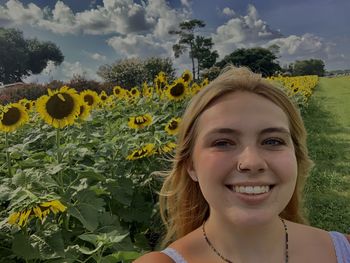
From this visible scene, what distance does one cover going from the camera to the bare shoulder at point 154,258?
4.49ft

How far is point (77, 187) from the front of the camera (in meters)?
2.40

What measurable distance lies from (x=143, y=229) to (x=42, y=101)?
102cm

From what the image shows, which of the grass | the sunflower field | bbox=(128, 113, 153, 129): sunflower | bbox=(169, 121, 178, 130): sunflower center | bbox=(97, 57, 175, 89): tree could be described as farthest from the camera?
bbox=(97, 57, 175, 89): tree

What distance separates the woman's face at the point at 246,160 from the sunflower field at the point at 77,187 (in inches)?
14.6

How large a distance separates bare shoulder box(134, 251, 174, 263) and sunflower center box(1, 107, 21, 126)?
2.12 m

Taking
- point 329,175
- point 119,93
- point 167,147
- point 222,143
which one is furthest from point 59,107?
point 329,175

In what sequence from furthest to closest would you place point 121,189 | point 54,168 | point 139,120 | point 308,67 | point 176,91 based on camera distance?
point 308,67 < point 176,91 < point 139,120 < point 121,189 < point 54,168

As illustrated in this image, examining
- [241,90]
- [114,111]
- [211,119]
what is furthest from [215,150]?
[114,111]

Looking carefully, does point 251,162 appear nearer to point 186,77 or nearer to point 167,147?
point 167,147

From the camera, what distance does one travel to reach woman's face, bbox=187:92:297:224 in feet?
4.39

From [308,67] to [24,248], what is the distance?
69.0m

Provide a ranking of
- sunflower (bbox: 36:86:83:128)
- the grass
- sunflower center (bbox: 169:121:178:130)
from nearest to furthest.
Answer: sunflower (bbox: 36:86:83:128) → sunflower center (bbox: 169:121:178:130) → the grass

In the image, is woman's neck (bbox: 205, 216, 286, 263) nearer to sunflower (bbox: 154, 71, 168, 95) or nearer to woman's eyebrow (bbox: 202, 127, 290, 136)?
woman's eyebrow (bbox: 202, 127, 290, 136)

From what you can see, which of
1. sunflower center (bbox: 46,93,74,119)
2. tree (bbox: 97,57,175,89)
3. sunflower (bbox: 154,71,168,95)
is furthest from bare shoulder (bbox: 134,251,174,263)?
tree (bbox: 97,57,175,89)
